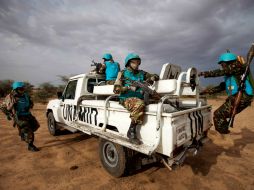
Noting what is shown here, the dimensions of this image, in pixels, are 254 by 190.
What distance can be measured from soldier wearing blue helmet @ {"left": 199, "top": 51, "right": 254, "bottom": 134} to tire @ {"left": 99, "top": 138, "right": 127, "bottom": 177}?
8.34 feet

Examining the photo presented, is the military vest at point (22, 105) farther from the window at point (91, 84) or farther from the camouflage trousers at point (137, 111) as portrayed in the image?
the camouflage trousers at point (137, 111)

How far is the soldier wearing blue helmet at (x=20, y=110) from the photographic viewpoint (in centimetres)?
465

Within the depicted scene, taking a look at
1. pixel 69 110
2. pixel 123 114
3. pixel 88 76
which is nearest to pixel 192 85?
pixel 123 114

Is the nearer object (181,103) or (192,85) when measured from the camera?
(192,85)

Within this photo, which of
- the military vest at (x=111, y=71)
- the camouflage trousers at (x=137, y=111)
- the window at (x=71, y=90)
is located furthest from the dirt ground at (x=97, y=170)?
the military vest at (x=111, y=71)

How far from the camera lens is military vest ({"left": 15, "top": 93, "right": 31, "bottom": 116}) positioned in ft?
15.9

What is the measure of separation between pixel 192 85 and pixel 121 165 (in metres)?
2.00

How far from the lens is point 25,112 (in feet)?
16.5

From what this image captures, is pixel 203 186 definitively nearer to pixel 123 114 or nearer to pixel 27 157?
pixel 123 114

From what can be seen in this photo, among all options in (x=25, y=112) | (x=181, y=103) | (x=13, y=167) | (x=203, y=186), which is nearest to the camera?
(x=203, y=186)

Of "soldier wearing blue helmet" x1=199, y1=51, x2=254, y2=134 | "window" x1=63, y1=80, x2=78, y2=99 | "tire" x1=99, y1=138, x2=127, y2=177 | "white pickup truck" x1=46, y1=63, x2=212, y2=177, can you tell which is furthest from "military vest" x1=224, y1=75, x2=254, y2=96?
"window" x1=63, y1=80, x2=78, y2=99

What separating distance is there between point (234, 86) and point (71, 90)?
4.39 meters

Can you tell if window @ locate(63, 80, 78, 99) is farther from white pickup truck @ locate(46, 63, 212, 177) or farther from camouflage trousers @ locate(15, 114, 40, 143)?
camouflage trousers @ locate(15, 114, 40, 143)

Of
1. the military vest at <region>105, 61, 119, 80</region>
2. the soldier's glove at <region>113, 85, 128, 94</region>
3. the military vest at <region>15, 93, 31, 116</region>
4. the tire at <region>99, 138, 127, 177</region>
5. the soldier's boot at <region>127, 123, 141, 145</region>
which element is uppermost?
the military vest at <region>105, 61, 119, 80</region>
